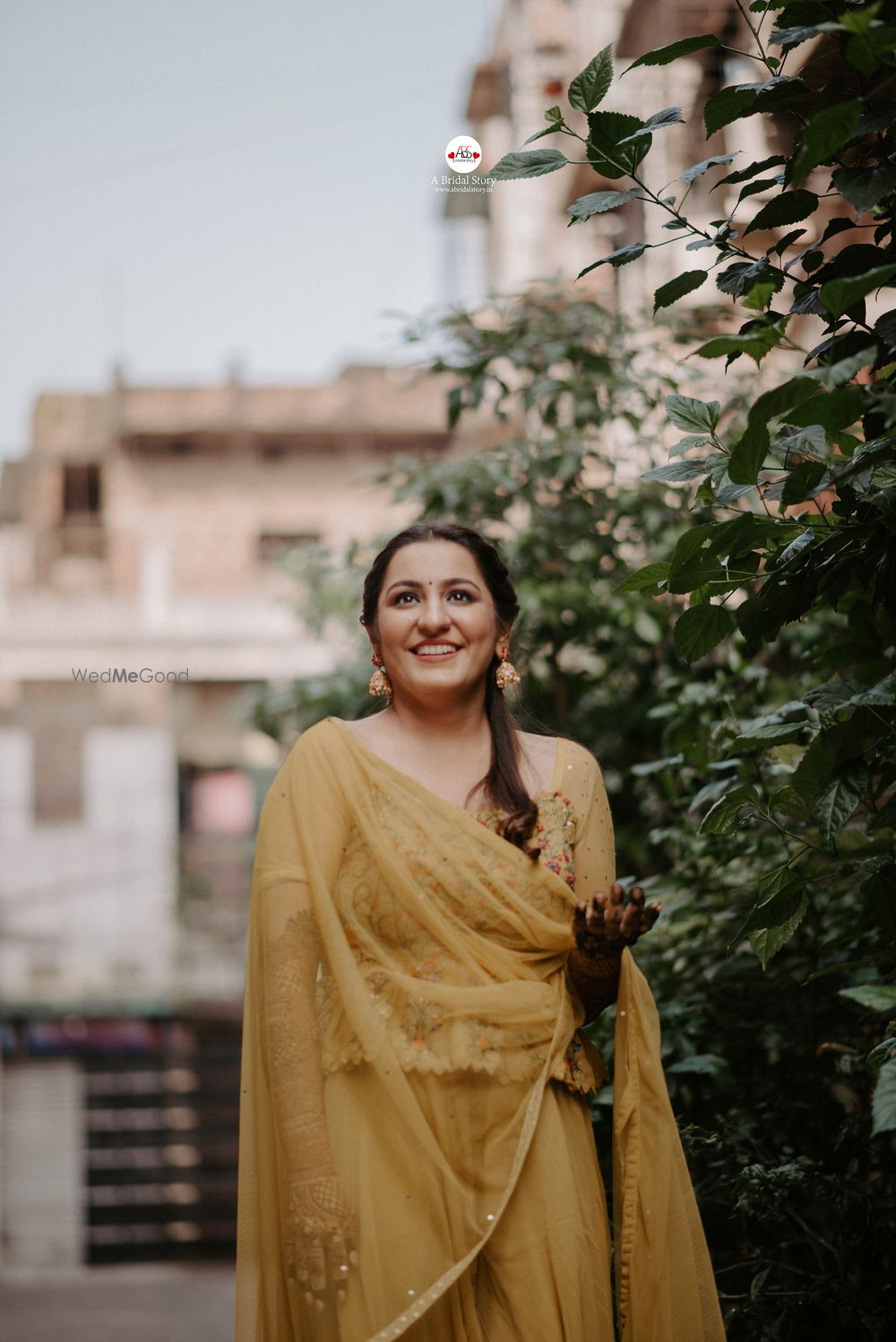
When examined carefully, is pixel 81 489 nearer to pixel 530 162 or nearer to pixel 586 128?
pixel 586 128

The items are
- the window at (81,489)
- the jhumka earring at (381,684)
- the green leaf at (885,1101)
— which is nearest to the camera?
the green leaf at (885,1101)

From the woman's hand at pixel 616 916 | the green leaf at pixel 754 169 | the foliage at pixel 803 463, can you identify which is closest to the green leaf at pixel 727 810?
the foliage at pixel 803 463

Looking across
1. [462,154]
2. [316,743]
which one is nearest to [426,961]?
[316,743]

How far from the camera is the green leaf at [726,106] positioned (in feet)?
6.75

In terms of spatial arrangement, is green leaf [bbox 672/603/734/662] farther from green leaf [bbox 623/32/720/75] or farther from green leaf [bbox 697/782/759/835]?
green leaf [bbox 623/32/720/75]

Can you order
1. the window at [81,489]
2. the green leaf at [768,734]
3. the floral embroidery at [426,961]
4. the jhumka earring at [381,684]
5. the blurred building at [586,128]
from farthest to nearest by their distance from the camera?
the window at [81,489] → the blurred building at [586,128] → the jhumka earring at [381,684] → the floral embroidery at [426,961] → the green leaf at [768,734]

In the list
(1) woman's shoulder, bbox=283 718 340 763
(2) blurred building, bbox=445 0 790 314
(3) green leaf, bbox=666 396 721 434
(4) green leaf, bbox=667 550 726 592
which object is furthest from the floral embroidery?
(2) blurred building, bbox=445 0 790 314

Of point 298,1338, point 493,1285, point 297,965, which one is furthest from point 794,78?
point 298,1338

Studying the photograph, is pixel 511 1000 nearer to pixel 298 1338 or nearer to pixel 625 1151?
pixel 625 1151

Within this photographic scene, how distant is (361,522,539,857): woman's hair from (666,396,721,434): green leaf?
0.57 meters

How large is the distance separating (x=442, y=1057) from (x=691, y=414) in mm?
1084

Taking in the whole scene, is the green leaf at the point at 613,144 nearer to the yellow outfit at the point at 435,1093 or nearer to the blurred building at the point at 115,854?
the yellow outfit at the point at 435,1093

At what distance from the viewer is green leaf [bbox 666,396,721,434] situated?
2.15 m

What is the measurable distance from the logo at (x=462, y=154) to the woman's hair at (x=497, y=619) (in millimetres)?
2440
